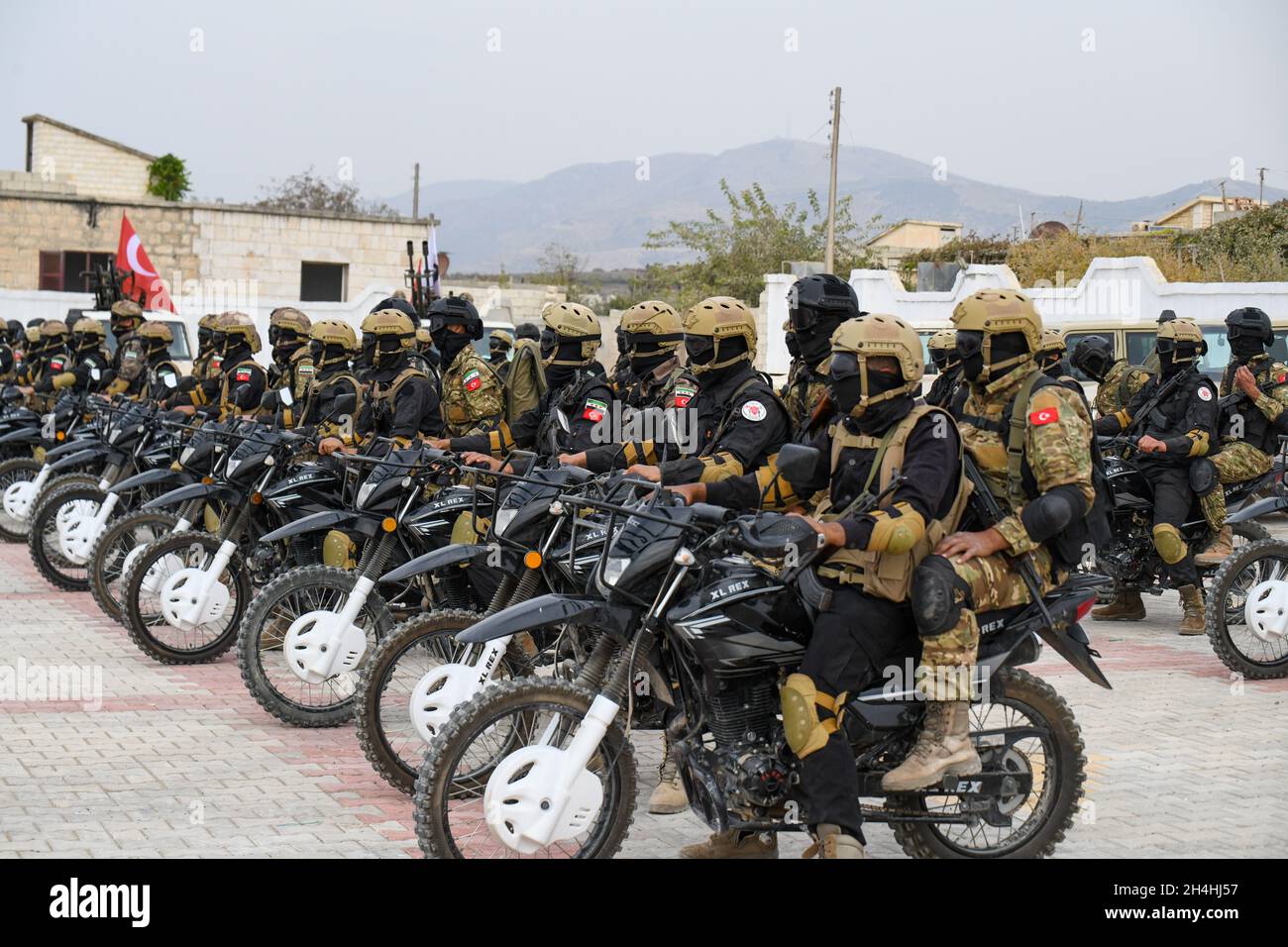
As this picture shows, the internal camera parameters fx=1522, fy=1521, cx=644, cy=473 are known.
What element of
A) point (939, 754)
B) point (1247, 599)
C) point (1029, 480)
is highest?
point (1029, 480)

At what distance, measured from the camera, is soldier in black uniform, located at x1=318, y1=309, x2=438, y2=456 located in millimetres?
8867

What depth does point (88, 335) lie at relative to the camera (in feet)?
51.3

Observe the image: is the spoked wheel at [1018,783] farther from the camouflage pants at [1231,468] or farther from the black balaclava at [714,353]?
the camouflage pants at [1231,468]

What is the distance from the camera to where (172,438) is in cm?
1061

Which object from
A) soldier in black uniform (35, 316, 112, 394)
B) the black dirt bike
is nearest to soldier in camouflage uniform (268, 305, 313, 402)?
soldier in black uniform (35, 316, 112, 394)

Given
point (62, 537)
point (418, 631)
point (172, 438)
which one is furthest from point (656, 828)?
point (62, 537)

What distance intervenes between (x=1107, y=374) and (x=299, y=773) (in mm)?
7980

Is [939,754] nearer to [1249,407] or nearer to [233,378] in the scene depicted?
[1249,407]

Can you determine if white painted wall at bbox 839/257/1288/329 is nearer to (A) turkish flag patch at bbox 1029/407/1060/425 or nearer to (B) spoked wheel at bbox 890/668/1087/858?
(A) turkish flag patch at bbox 1029/407/1060/425

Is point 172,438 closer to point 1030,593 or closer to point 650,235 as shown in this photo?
point 1030,593

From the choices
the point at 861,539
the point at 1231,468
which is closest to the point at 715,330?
the point at 861,539
